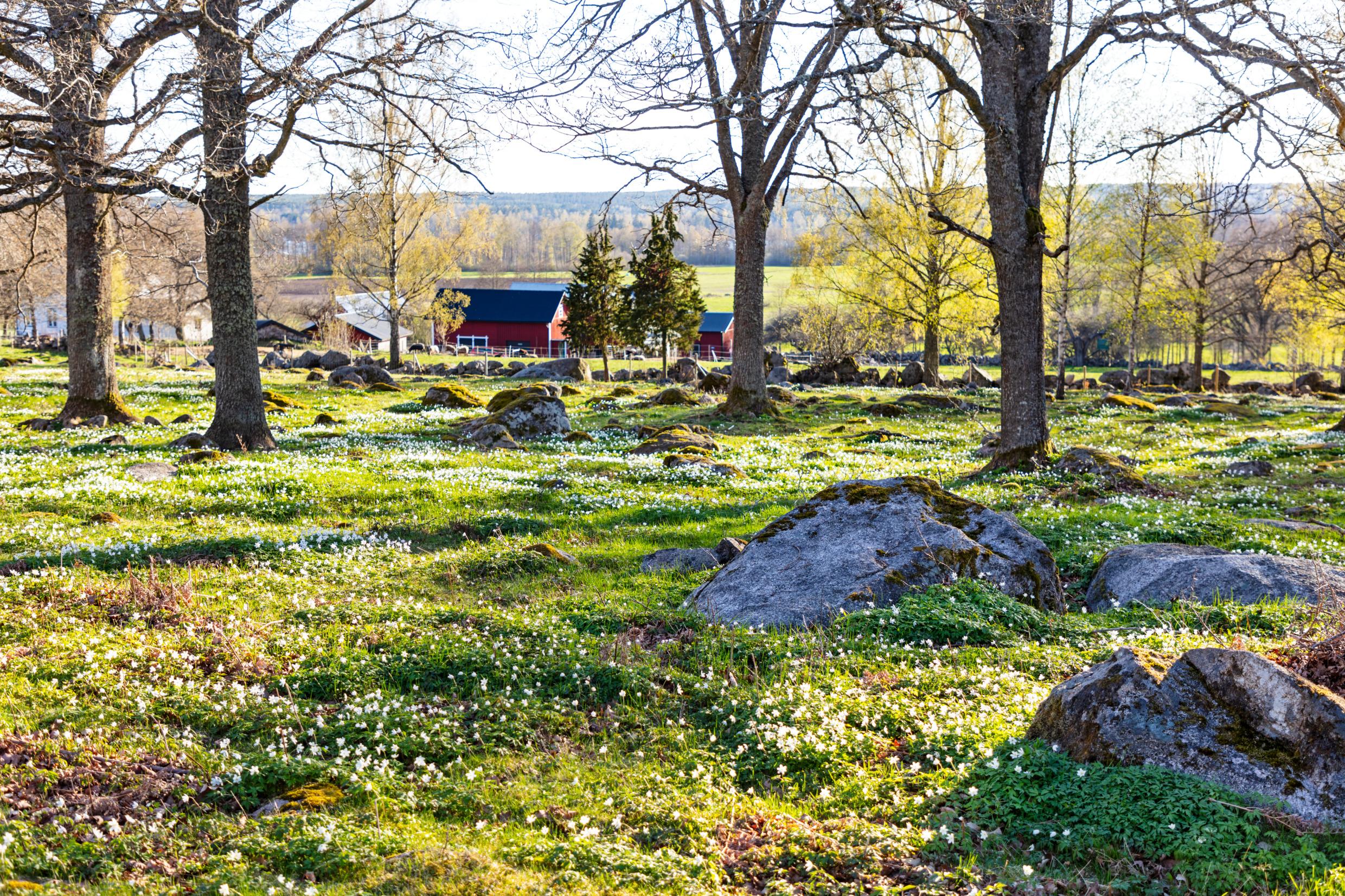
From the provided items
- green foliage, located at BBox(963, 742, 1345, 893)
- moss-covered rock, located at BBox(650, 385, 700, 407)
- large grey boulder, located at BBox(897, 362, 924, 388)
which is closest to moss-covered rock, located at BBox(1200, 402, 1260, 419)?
large grey boulder, located at BBox(897, 362, 924, 388)

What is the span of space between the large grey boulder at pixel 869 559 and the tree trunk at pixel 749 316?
17.2m

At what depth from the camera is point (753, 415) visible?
27.1 metres

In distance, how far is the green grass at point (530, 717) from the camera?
438cm

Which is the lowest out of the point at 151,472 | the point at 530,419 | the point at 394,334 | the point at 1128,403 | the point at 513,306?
the point at 151,472

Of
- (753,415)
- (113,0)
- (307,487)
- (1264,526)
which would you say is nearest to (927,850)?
(1264,526)

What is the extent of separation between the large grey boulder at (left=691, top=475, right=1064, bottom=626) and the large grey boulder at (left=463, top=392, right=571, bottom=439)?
512 inches

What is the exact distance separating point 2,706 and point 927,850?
6.11 metres

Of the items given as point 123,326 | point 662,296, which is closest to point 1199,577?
point 662,296

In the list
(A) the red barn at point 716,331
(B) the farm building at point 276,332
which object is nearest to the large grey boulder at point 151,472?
(B) the farm building at point 276,332

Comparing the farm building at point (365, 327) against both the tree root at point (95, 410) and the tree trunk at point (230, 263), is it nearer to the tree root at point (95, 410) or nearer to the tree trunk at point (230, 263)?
the tree root at point (95, 410)

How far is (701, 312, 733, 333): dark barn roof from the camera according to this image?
378 feet

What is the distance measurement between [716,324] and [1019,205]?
3994 inches

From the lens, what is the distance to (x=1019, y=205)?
15.3 metres

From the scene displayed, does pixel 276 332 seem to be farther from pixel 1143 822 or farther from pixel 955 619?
pixel 1143 822
